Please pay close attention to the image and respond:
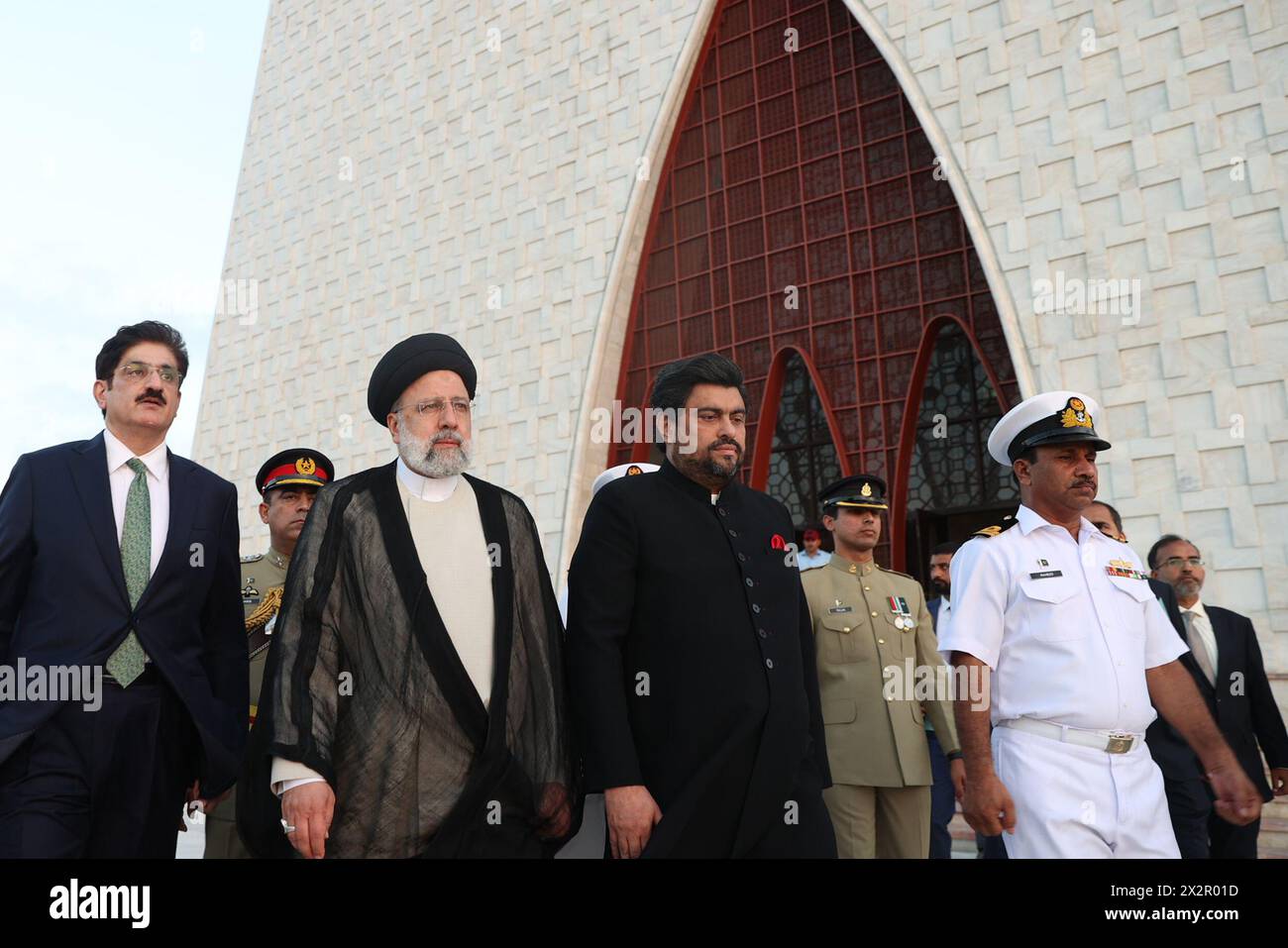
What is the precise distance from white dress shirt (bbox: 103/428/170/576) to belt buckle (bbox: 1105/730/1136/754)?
8.21 ft

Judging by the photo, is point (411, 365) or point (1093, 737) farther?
point (1093, 737)

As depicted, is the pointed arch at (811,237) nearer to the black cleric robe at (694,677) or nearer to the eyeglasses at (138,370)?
the black cleric robe at (694,677)

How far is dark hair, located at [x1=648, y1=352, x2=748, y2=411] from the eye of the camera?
2529 mm

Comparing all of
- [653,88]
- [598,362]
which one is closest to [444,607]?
[598,362]

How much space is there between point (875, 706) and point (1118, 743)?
4.77 feet

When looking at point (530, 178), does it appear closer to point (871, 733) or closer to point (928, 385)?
point (928, 385)

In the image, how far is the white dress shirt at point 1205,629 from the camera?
4254 millimetres

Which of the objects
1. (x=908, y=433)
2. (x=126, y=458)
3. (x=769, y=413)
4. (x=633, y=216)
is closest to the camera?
(x=126, y=458)

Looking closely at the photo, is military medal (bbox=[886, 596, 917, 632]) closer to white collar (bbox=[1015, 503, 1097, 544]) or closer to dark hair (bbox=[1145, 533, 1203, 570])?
dark hair (bbox=[1145, 533, 1203, 570])

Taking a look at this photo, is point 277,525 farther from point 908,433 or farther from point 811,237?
point 811,237

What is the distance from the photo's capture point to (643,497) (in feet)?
8.36

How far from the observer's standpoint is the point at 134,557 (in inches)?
102

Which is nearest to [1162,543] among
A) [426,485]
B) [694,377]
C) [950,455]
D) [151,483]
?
[694,377]
